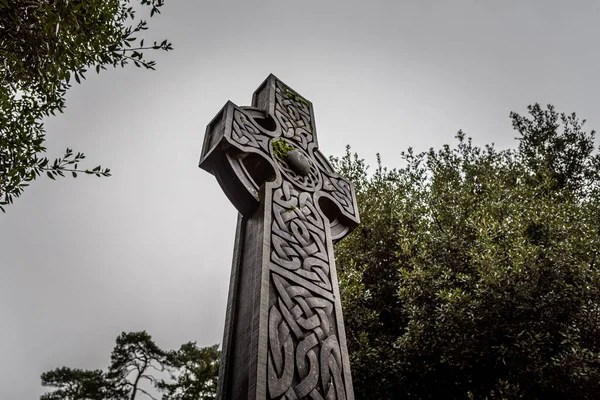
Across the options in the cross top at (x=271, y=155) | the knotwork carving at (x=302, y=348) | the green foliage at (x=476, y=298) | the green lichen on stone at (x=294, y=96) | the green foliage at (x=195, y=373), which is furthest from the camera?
the green foliage at (x=195, y=373)

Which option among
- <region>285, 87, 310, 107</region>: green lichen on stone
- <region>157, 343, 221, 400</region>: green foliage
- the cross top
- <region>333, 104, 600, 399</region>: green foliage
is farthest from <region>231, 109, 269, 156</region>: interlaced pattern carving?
<region>157, 343, 221, 400</region>: green foliage

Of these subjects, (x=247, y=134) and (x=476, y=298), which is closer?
(x=247, y=134)

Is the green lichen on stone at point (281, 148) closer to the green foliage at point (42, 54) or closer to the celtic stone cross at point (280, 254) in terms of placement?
the celtic stone cross at point (280, 254)

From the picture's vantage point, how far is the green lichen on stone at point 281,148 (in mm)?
3384

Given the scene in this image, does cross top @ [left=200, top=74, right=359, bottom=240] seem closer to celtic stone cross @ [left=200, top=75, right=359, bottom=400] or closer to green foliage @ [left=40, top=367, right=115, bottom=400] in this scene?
celtic stone cross @ [left=200, top=75, right=359, bottom=400]

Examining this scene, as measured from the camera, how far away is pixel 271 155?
326cm

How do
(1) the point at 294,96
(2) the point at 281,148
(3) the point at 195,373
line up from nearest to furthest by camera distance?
(2) the point at 281,148 → (1) the point at 294,96 → (3) the point at 195,373

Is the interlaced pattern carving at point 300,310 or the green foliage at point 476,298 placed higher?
the green foliage at point 476,298

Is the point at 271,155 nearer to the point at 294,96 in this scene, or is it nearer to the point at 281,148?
the point at 281,148

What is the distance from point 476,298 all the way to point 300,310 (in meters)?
4.57

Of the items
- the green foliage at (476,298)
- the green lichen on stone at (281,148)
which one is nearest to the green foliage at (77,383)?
the green foliage at (476,298)

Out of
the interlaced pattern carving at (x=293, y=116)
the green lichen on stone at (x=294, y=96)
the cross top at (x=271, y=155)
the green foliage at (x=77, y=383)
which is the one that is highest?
the green foliage at (x=77, y=383)

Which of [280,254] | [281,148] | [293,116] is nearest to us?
[280,254]

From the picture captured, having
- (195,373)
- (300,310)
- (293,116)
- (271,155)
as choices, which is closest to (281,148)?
(271,155)
